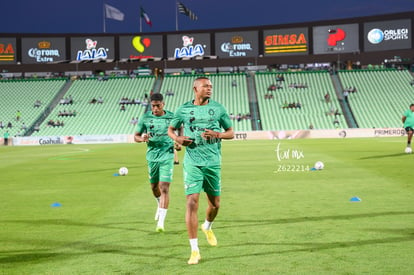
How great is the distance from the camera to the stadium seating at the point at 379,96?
67625 millimetres

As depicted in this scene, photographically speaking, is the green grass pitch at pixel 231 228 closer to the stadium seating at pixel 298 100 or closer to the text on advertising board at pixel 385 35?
the stadium seating at pixel 298 100

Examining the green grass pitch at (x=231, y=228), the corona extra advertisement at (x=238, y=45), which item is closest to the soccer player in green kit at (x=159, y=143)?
the green grass pitch at (x=231, y=228)

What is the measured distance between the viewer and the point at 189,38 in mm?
82375

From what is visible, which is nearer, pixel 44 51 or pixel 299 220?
pixel 299 220

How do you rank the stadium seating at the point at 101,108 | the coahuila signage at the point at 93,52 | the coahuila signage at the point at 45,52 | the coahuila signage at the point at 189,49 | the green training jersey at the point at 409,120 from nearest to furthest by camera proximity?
the green training jersey at the point at 409,120
the stadium seating at the point at 101,108
the coahuila signage at the point at 189,49
the coahuila signage at the point at 93,52
the coahuila signage at the point at 45,52

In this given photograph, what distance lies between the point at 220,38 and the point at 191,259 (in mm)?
76542

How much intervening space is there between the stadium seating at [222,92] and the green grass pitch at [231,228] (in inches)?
2025

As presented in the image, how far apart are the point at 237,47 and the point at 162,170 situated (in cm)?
7281

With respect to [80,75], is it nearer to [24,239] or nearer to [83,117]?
[83,117]

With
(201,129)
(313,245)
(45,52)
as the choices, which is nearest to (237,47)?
(45,52)

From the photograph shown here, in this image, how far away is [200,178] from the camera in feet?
26.0

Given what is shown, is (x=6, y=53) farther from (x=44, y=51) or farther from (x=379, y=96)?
(x=379, y=96)

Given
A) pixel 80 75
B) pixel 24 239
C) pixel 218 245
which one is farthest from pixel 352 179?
pixel 80 75

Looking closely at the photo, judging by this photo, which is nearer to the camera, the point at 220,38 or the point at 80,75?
the point at 220,38
